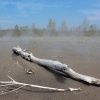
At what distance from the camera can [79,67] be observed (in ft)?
22.8

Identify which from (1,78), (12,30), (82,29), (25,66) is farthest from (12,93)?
(12,30)

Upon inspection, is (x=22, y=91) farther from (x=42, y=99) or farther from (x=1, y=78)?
(x=1, y=78)

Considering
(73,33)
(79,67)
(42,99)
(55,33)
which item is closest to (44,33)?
(55,33)

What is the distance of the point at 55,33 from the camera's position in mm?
39250

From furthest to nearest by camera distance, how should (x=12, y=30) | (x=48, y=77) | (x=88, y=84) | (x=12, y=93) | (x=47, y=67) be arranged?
(x=12, y=30) → (x=47, y=67) → (x=48, y=77) → (x=88, y=84) → (x=12, y=93)

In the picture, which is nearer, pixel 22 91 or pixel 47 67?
pixel 22 91

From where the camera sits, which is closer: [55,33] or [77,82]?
[77,82]

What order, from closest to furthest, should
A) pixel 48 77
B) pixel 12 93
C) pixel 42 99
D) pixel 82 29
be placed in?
pixel 42 99 → pixel 12 93 → pixel 48 77 → pixel 82 29

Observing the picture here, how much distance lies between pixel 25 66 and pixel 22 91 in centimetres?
207

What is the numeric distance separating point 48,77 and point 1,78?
1399 mm

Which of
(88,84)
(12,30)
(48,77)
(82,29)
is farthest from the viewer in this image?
(12,30)

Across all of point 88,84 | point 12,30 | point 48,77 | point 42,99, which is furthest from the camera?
point 12,30

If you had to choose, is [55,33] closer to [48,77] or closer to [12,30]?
[12,30]

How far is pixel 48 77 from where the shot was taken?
5652 millimetres
